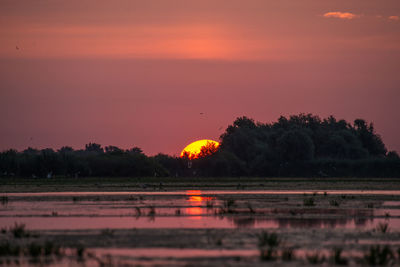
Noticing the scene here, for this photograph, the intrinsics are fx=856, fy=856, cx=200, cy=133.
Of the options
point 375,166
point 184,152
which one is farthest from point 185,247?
point 184,152

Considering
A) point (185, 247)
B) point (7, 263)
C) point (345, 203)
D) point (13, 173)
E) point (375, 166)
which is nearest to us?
point (7, 263)

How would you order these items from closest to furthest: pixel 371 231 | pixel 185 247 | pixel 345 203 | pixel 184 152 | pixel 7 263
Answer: pixel 7 263 → pixel 185 247 → pixel 371 231 → pixel 345 203 → pixel 184 152

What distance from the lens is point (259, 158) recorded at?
15612 centimetres

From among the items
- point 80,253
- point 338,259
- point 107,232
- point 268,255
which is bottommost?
point 338,259

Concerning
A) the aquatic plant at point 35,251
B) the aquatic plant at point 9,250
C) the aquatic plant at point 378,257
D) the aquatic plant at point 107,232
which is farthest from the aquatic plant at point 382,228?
the aquatic plant at point 9,250

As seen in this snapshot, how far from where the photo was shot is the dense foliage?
137125 mm

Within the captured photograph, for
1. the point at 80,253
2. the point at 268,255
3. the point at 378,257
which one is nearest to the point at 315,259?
the point at 268,255

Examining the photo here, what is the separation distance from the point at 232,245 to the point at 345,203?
982 inches

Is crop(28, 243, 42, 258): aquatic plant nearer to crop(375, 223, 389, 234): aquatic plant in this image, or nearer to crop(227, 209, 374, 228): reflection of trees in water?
crop(227, 209, 374, 228): reflection of trees in water

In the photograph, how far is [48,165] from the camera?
134 metres

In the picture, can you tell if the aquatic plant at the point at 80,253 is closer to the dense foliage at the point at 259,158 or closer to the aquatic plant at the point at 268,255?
the aquatic plant at the point at 268,255

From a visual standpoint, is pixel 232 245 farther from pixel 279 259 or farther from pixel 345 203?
pixel 345 203

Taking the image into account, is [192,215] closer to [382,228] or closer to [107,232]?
[107,232]

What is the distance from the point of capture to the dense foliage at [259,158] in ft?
450
